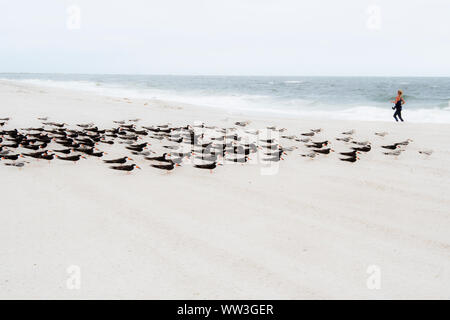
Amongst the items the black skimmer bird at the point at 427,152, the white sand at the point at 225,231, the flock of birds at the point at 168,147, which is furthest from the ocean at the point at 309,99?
the white sand at the point at 225,231

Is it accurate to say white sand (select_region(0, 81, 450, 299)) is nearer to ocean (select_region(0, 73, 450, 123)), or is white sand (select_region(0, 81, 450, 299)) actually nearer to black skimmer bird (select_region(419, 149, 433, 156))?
black skimmer bird (select_region(419, 149, 433, 156))

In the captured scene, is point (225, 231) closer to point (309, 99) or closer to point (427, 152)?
point (427, 152)

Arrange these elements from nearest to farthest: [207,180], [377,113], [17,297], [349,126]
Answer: [17,297]
[207,180]
[349,126]
[377,113]

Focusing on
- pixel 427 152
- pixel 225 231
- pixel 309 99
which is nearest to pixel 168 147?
pixel 225 231

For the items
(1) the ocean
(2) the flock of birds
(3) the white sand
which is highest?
(1) the ocean

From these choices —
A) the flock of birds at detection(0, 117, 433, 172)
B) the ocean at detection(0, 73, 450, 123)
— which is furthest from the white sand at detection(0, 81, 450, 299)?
the ocean at detection(0, 73, 450, 123)
